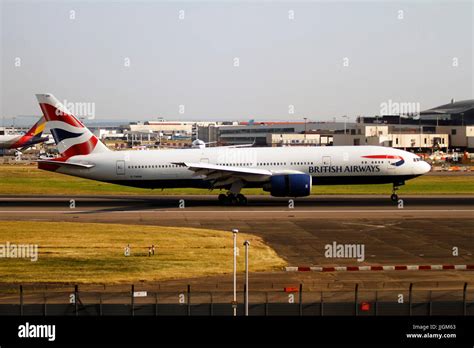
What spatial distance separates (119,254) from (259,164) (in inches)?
929

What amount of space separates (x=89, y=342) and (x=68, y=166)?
1779 inches

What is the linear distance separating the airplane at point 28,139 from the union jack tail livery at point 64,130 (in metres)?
91.4

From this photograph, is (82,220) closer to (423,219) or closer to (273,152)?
(273,152)

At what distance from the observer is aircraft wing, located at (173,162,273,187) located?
190ft

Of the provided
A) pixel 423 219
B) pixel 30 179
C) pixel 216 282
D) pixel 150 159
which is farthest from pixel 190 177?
pixel 30 179

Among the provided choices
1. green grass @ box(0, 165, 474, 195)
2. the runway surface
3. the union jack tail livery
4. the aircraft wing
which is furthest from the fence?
green grass @ box(0, 165, 474, 195)

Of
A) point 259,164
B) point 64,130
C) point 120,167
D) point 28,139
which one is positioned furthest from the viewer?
point 28,139

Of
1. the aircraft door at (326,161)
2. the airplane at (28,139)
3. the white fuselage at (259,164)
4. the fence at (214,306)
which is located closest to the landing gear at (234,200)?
the white fuselage at (259,164)

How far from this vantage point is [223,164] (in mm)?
60844

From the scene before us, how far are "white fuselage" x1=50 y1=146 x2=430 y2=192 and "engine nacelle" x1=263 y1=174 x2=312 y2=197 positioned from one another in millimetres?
1431

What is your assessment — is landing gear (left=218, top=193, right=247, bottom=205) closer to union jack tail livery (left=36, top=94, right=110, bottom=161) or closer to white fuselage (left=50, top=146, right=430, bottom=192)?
white fuselage (left=50, top=146, right=430, bottom=192)

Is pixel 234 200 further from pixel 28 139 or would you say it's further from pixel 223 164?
pixel 28 139

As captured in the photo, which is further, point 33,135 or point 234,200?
point 33,135

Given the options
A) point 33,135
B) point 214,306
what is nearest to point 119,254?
point 214,306
